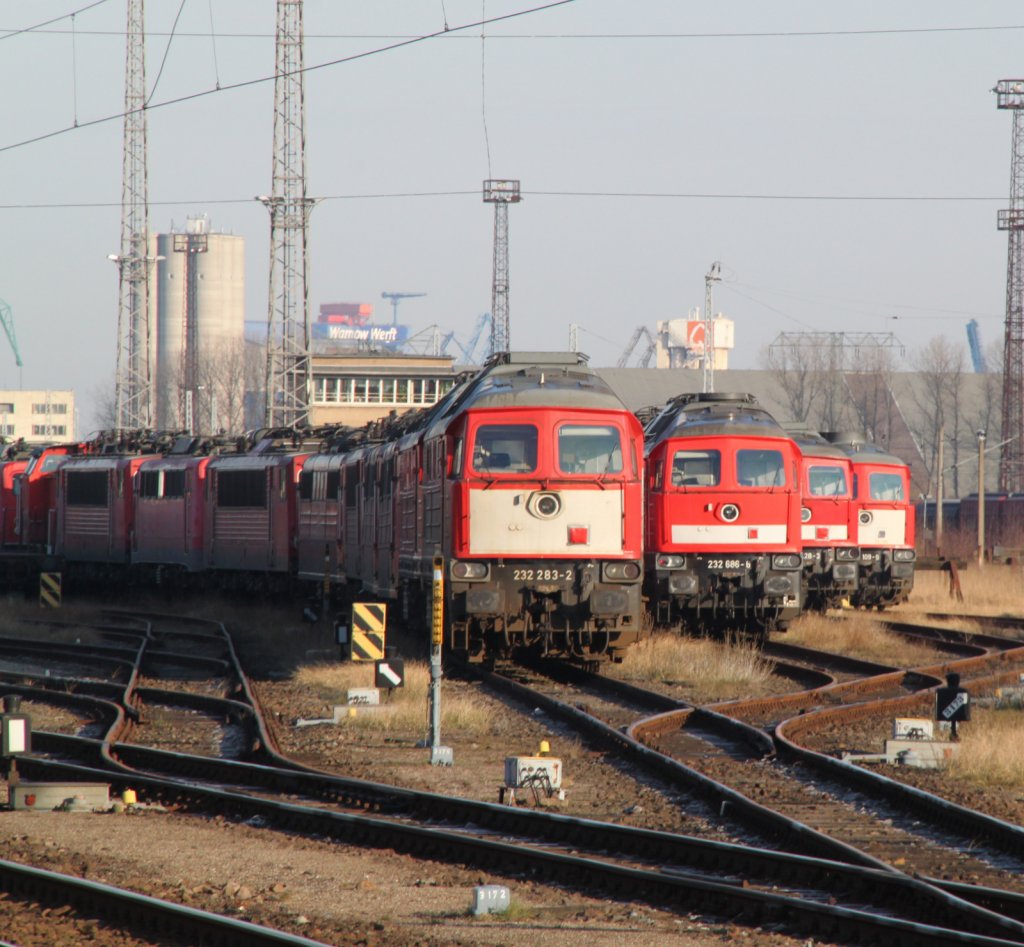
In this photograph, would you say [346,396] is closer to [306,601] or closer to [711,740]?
[306,601]

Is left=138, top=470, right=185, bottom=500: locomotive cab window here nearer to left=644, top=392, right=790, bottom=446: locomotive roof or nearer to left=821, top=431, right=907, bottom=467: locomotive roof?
left=821, top=431, right=907, bottom=467: locomotive roof

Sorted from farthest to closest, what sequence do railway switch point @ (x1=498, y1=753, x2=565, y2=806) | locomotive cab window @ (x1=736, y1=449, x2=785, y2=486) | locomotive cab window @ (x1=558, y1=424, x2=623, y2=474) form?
1. locomotive cab window @ (x1=736, y1=449, x2=785, y2=486)
2. locomotive cab window @ (x1=558, y1=424, x2=623, y2=474)
3. railway switch point @ (x1=498, y1=753, x2=565, y2=806)

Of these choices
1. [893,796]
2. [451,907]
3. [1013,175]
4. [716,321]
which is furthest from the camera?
[716,321]

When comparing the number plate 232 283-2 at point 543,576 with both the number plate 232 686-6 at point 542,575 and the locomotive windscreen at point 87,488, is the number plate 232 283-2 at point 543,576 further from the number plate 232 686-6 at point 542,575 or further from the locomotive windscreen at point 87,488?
the locomotive windscreen at point 87,488

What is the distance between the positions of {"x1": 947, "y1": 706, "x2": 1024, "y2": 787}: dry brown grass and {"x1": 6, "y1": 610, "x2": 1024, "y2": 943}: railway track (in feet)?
12.6

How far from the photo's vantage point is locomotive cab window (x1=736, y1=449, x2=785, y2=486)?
22250mm

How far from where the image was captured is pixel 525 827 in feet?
32.7

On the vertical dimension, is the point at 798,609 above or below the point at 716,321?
below

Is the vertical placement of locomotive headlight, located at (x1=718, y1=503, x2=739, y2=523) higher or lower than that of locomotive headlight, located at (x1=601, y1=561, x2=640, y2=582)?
higher

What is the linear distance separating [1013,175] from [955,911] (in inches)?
2721

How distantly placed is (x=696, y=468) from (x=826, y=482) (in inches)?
319

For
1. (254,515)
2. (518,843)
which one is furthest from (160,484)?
(518,843)

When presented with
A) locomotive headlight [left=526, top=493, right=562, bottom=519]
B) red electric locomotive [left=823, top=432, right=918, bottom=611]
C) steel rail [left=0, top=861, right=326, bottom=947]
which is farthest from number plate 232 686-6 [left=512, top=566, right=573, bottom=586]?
red electric locomotive [left=823, top=432, right=918, bottom=611]

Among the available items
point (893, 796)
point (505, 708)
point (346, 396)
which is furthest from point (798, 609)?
point (346, 396)
